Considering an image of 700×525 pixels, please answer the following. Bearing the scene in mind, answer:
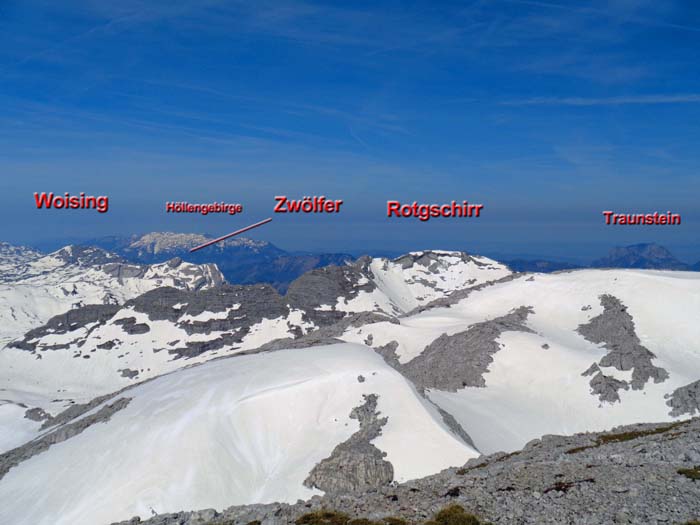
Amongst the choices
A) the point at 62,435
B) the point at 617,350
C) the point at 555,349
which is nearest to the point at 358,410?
the point at 62,435

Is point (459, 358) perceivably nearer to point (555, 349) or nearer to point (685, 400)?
point (555, 349)

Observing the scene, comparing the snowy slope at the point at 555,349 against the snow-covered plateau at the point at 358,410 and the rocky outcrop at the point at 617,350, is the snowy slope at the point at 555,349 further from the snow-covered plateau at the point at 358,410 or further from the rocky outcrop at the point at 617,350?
the rocky outcrop at the point at 617,350

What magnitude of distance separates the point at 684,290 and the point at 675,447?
120759mm

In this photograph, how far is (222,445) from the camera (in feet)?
225

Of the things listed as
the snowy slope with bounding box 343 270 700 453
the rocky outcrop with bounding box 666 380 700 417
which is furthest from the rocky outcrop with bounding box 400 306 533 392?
the rocky outcrop with bounding box 666 380 700 417

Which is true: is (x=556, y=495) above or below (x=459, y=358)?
above

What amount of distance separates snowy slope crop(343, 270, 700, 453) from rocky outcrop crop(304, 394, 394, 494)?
2318 cm

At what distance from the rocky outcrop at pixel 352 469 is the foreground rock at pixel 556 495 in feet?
74.8

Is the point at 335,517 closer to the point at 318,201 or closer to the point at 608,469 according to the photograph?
the point at 608,469

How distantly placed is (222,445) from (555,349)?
8408 centimetres

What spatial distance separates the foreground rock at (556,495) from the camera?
28016mm

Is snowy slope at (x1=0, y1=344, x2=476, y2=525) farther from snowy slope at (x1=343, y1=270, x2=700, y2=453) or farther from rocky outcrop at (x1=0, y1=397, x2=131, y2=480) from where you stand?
snowy slope at (x1=343, y1=270, x2=700, y2=453)

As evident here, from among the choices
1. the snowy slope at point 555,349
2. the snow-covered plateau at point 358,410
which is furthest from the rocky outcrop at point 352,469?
the snowy slope at point 555,349

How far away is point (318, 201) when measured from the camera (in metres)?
59.6
